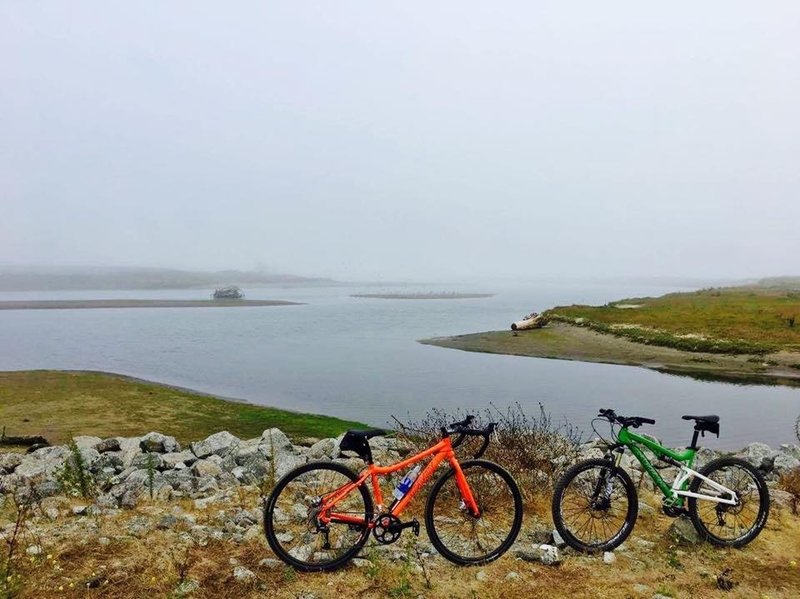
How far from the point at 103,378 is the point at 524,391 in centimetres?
2219

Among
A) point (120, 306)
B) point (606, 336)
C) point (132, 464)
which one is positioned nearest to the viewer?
point (132, 464)

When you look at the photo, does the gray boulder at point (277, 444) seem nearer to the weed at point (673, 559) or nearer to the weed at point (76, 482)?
the weed at point (76, 482)

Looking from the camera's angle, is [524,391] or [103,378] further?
[103,378]

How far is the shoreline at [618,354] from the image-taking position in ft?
104

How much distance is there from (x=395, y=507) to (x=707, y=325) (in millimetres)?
46329

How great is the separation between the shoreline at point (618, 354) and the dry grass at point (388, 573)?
90.9ft

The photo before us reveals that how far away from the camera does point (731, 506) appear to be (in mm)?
6594

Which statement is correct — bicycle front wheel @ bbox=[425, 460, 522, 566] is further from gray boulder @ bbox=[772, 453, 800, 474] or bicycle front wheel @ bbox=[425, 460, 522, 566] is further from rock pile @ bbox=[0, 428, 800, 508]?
gray boulder @ bbox=[772, 453, 800, 474]

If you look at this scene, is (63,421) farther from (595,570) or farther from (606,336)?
(606,336)

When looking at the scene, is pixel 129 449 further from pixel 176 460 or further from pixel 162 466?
pixel 162 466

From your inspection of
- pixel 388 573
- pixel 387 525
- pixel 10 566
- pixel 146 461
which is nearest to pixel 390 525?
pixel 387 525

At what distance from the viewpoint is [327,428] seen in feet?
65.9

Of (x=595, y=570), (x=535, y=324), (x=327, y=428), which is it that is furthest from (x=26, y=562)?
(x=535, y=324)

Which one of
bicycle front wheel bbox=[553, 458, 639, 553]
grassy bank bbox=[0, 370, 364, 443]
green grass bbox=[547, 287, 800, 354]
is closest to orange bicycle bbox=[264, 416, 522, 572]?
bicycle front wheel bbox=[553, 458, 639, 553]
